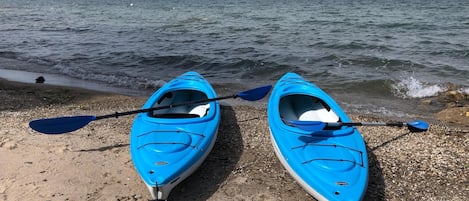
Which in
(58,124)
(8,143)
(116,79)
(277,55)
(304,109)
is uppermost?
(58,124)

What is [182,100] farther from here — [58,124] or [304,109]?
[58,124]

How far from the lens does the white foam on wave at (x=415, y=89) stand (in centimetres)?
923

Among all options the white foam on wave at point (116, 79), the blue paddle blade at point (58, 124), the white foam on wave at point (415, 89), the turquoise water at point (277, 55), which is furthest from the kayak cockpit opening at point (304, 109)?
the white foam on wave at point (116, 79)

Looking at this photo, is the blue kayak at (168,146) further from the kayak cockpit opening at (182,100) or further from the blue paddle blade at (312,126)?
the blue paddle blade at (312,126)

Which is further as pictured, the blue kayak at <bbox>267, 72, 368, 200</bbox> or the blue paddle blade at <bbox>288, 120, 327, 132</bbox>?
the blue paddle blade at <bbox>288, 120, 327, 132</bbox>

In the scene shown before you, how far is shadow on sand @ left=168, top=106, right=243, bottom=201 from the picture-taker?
466 cm

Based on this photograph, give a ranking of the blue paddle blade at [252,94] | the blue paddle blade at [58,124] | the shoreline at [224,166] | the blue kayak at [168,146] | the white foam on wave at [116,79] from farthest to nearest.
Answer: the white foam on wave at [116,79] → the blue paddle blade at [252,94] → the blue paddle blade at [58,124] → the shoreline at [224,166] → the blue kayak at [168,146]

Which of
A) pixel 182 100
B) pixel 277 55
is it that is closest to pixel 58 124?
pixel 182 100

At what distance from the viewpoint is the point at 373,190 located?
468 centimetres

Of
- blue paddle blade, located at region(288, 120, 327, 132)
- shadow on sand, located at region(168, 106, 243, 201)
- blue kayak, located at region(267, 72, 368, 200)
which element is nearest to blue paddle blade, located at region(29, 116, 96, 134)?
shadow on sand, located at region(168, 106, 243, 201)

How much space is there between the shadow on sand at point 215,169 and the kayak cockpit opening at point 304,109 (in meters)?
0.93

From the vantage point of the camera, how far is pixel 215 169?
521 centimetres

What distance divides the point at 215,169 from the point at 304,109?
2.33 m

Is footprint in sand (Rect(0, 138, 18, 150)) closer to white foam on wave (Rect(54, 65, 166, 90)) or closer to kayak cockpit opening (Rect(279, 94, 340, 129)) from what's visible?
kayak cockpit opening (Rect(279, 94, 340, 129))
